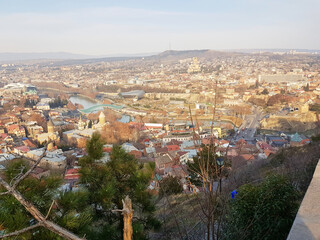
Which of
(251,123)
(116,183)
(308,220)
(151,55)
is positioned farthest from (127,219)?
(151,55)

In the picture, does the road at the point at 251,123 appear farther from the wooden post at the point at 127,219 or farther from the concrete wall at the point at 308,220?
the wooden post at the point at 127,219

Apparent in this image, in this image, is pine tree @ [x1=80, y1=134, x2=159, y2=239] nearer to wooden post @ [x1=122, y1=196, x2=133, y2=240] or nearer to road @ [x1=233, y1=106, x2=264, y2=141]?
wooden post @ [x1=122, y1=196, x2=133, y2=240]

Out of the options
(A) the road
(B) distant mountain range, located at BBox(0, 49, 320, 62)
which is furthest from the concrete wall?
(B) distant mountain range, located at BBox(0, 49, 320, 62)

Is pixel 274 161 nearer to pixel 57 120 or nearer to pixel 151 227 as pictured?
pixel 151 227

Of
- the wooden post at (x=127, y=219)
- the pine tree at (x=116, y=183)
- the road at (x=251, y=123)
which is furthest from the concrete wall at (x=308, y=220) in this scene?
the road at (x=251, y=123)

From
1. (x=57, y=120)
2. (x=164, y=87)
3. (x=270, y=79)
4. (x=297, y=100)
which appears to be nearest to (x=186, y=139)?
(x=57, y=120)

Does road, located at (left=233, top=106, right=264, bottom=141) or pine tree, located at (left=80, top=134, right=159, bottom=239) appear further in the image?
road, located at (left=233, top=106, right=264, bottom=141)
